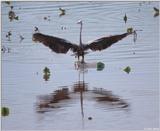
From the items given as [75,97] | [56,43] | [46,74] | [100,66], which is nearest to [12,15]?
[56,43]

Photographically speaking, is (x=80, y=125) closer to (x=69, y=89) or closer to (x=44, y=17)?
(x=69, y=89)

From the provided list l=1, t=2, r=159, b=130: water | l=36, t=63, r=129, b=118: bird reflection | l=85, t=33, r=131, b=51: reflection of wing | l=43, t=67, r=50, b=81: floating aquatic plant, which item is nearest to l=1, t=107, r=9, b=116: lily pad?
l=1, t=2, r=159, b=130: water

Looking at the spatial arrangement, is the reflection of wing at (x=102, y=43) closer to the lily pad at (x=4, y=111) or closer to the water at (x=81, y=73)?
the water at (x=81, y=73)

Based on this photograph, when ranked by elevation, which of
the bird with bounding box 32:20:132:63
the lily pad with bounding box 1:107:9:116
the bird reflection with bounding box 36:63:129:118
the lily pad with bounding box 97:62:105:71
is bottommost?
the lily pad with bounding box 1:107:9:116

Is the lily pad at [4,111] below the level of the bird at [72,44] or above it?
below

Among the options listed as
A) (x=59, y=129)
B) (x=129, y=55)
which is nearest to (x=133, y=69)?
(x=129, y=55)

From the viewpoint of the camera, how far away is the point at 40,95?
3615 millimetres

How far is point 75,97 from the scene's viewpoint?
11.8 ft

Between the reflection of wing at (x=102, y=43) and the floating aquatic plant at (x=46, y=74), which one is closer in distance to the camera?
the floating aquatic plant at (x=46, y=74)

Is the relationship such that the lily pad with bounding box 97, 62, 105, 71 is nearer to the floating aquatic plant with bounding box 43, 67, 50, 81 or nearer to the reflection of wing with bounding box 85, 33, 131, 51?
the reflection of wing with bounding box 85, 33, 131, 51

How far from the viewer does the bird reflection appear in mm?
3533

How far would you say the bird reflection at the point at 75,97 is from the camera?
11.6 feet

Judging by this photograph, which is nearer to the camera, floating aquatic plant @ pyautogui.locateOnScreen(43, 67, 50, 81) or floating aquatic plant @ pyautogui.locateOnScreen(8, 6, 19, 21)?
floating aquatic plant @ pyautogui.locateOnScreen(43, 67, 50, 81)

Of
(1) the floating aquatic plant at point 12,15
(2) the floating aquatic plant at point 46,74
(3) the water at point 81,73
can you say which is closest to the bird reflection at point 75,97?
(3) the water at point 81,73
